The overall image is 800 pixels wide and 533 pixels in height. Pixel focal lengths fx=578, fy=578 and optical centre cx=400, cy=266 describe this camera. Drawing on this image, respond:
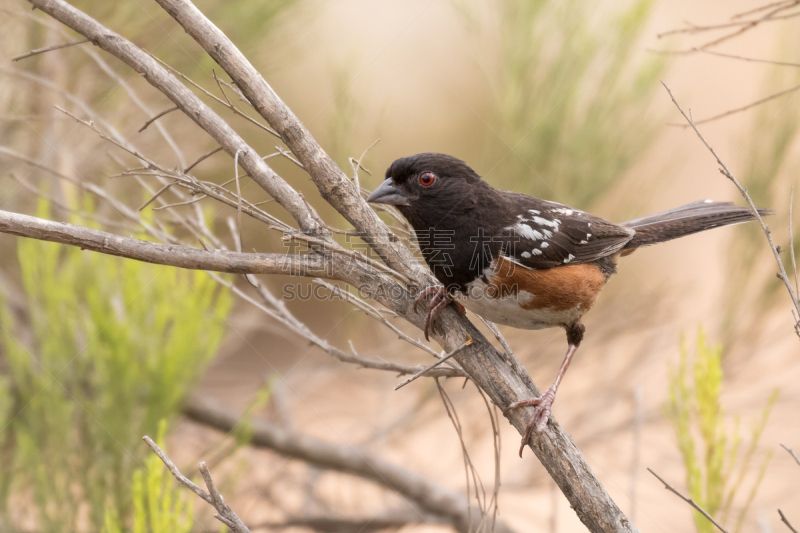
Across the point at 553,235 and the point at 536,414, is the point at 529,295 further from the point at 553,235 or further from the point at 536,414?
the point at 536,414

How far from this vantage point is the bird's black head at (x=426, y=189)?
1.43 metres

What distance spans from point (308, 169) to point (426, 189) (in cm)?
37

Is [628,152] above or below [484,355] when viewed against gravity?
above

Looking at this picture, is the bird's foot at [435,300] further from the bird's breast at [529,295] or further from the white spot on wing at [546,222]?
the white spot on wing at [546,222]

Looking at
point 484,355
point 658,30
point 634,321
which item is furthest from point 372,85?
point 484,355

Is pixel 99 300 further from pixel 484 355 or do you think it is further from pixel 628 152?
pixel 628 152

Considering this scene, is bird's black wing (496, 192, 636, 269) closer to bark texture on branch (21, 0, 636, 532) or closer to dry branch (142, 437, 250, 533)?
bark texture on branch (21, 0, 636, 532)

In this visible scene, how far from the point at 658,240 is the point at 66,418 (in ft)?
6.65

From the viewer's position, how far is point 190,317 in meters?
1.88

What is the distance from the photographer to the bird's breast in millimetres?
1359

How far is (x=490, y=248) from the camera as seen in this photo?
1.41 meters

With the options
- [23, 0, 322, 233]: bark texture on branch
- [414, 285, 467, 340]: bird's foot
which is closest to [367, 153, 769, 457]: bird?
[414, 285, 467, 340]: bird's foot

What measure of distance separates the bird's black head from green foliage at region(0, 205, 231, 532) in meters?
0.80

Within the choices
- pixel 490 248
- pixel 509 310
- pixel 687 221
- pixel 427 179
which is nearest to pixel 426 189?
pixel 427 179
